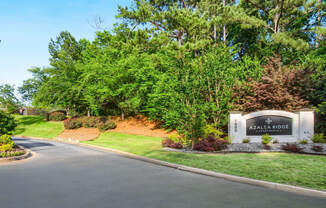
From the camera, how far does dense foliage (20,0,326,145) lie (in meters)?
16.0

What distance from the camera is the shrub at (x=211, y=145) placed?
13.5m

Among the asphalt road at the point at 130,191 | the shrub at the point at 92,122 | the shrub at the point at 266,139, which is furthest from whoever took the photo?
the shrub at the point at 92,122

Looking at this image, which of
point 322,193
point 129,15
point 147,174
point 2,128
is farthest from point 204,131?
point 129,15

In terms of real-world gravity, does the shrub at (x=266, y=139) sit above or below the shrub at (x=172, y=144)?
above

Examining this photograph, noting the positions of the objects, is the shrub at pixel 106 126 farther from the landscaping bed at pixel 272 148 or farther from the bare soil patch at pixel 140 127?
the landscaping bed at pixel 272 148

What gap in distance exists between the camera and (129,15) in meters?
24.3

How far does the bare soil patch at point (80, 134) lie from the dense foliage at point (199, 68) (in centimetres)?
388

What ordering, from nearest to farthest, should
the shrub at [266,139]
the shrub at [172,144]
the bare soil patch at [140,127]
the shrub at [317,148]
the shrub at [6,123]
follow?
the shrub at [317,148]
the shrub at [266,139]
the shrub at [172,144]
the shrub at [6,123]
the bare soil patch at [140,127]

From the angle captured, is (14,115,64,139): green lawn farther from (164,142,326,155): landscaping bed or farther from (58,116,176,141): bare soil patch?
(164,142,326,155): landscaping bed

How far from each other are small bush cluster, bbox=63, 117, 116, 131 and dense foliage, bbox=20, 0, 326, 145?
2341 millimetres

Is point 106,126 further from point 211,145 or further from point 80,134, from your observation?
point 211,145

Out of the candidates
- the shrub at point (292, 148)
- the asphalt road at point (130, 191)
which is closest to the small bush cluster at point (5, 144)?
the asphalt road at point (130, 191)

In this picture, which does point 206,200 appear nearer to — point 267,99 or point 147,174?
point 147,174

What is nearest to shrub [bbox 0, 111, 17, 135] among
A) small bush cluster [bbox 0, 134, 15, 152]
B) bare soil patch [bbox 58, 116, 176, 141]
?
small bush cluster [bbox 0, 134, 15, 152]
